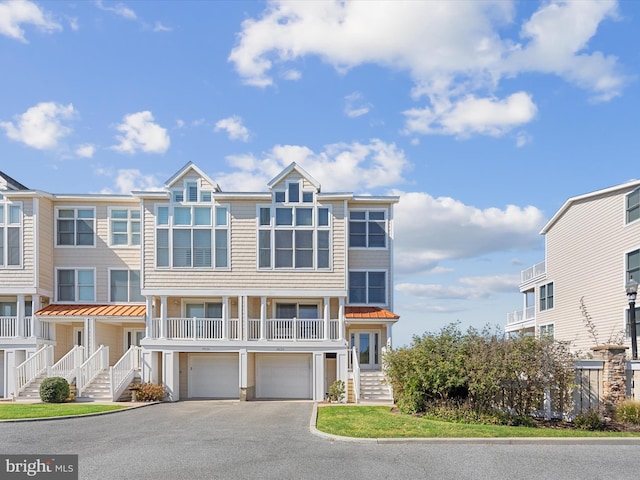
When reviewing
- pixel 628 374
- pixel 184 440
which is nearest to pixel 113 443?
pixel 184 440

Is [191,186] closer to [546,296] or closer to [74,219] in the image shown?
[74,219]

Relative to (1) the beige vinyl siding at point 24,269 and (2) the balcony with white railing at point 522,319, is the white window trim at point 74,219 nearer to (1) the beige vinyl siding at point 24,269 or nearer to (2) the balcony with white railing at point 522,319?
(1) the beige vinyl siding at point 24,269

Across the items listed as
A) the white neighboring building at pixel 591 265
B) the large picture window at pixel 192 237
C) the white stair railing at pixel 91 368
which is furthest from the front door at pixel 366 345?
the white stair railing at pixel 91 368

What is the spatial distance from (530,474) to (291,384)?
63.9ft

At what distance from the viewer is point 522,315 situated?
44.8 m

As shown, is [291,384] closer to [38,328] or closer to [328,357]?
[328,357]

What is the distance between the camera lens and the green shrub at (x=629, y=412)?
52.1 ft

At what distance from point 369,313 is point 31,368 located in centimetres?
1460

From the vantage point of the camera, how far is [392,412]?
19.2 meters

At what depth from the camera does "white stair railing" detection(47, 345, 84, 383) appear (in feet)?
85.5

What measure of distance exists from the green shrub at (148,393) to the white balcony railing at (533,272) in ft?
77.4

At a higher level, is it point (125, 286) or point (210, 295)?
point (125, 286)

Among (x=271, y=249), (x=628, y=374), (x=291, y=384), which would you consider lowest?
(x=291, y=384)

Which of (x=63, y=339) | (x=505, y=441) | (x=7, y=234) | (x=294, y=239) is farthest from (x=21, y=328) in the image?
(x=505, y=441)
